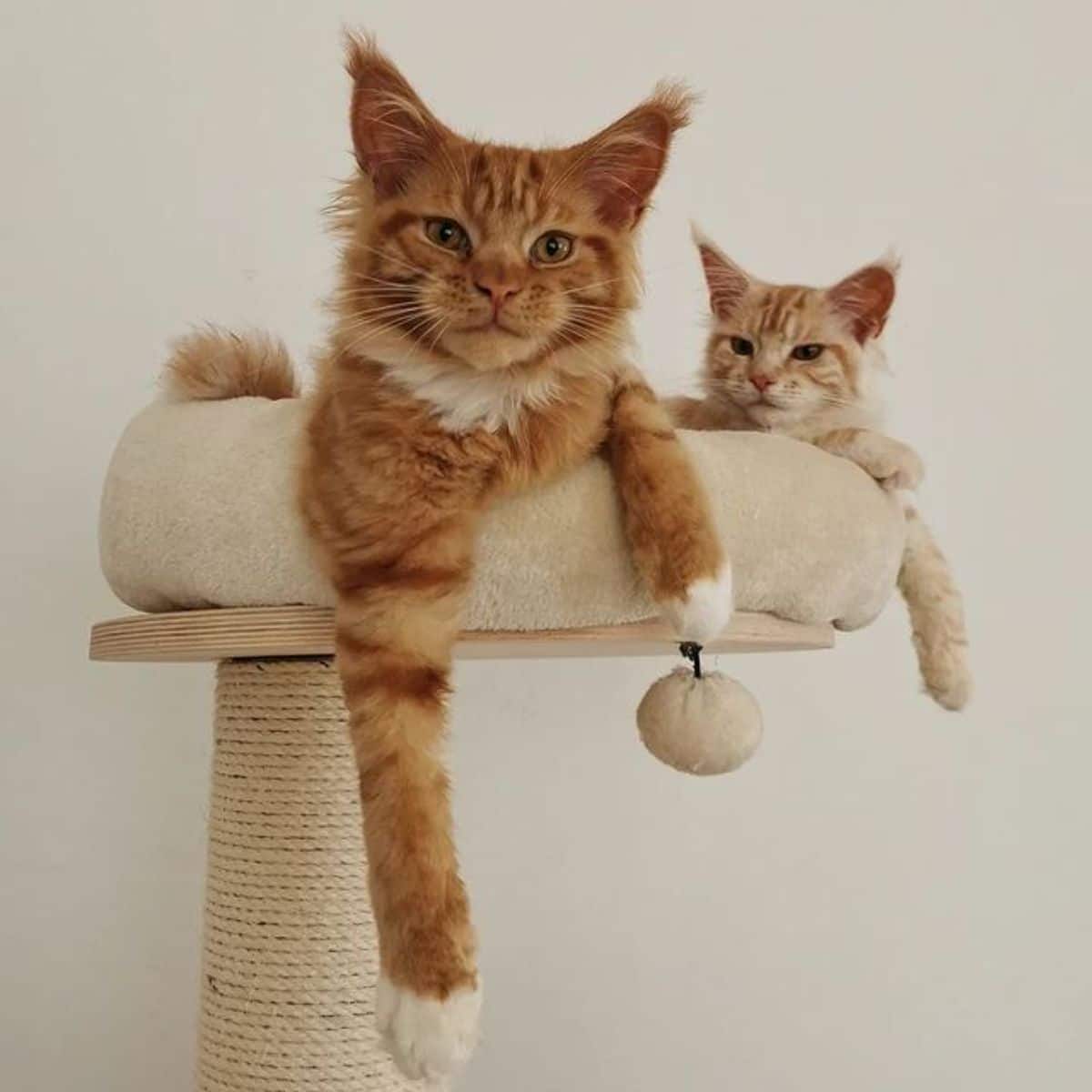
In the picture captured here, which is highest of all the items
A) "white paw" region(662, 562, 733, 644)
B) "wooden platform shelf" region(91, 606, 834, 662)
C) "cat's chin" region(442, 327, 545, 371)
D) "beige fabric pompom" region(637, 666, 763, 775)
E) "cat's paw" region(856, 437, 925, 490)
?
"cat's chin" region(442, 327, 545, 371)

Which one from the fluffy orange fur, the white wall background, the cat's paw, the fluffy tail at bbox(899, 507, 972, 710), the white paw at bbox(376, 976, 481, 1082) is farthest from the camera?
the white wall background

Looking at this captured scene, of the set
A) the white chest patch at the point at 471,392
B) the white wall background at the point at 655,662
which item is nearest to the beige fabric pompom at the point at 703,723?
the white chest patch at the point at 471,392

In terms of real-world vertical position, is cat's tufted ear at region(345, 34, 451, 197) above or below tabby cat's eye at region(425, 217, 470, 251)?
above

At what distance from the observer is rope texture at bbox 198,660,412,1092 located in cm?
141

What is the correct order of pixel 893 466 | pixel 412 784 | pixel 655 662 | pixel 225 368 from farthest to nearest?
pixel 655 662
pixel 225 368
pixel 893 466
pixel 412 784

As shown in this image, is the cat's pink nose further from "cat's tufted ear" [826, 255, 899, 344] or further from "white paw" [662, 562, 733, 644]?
"cat's tufted ear" [826, 255, 899, 344]

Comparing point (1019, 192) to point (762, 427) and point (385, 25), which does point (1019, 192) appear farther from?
point (385, 25)

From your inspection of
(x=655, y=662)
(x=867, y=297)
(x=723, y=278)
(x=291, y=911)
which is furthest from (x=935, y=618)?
(x=291, y=911)

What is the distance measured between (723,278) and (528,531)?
689mm

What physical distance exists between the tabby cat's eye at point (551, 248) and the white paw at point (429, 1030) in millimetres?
622

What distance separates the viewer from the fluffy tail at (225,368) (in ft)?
4.81

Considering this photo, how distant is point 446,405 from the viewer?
116 centimetres

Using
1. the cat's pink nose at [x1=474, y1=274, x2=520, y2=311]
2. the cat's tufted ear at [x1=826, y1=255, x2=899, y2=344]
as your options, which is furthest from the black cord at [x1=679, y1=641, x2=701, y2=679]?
the cat's tufted ear at [x1=826, y1=255, x2=899, y2=344]

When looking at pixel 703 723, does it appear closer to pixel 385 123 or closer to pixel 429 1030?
pixel 429 1030
